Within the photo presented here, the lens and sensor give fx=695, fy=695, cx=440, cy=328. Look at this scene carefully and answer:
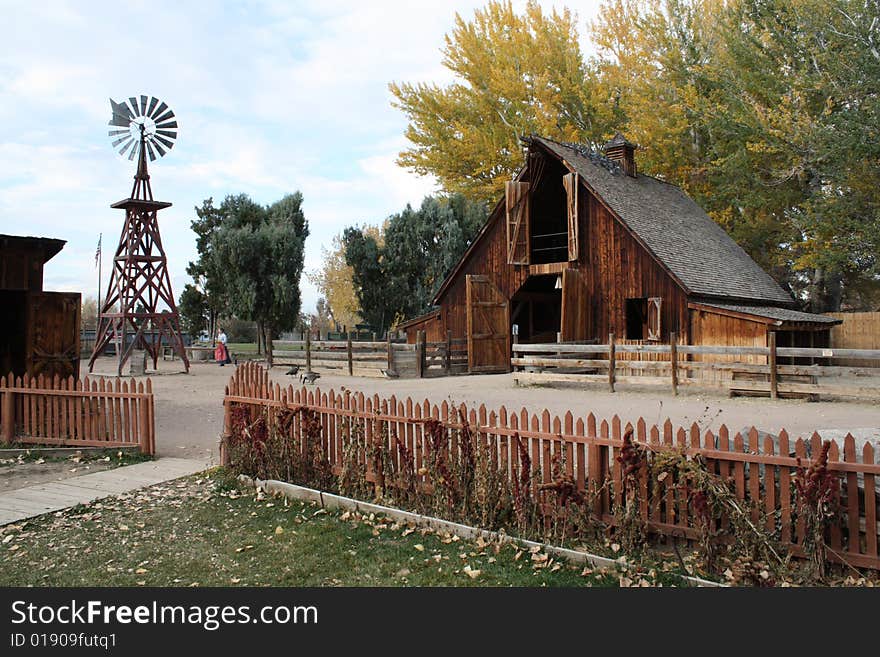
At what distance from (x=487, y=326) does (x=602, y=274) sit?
446cm

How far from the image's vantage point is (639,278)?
821 inches

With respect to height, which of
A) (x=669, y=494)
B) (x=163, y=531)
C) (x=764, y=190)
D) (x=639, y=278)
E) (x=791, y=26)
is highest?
(x=791, y=26)

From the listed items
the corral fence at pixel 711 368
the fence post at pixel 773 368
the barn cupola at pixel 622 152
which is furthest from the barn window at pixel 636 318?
the fence post at pixel 773 368

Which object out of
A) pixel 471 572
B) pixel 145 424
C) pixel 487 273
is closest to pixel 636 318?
pixel 487 273

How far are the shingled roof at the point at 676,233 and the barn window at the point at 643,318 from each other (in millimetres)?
1213

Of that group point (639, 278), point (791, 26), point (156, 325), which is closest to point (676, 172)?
point (791, 26)

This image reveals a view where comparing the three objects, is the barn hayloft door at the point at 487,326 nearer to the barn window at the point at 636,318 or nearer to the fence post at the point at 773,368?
the barn window at the point at 636,318

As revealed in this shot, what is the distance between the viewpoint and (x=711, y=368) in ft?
51.8

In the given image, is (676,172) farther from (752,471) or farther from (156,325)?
(752,471)

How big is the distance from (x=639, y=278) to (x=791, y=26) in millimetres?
15674

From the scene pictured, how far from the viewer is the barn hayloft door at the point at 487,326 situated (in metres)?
23.7

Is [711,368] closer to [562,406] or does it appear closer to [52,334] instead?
[562,406]

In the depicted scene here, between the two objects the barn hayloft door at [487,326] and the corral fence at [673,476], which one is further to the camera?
the barn hayloft door at [487,326]

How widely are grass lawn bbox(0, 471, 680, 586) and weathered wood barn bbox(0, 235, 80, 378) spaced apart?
584 centimetres
